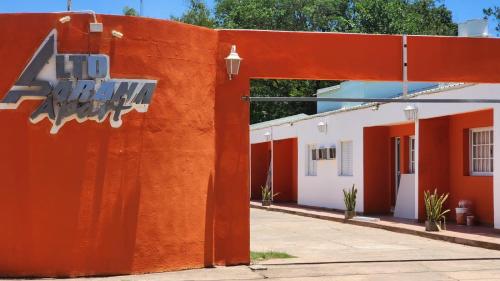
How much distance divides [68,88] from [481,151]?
35.7 feet

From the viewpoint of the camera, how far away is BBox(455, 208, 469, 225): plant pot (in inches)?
679

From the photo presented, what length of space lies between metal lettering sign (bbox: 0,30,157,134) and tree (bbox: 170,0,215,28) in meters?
36.0

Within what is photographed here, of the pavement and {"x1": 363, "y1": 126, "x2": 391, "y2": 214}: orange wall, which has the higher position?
{"x1": 363, "y1": 126, "x2": 391, "y2": 214}: orange wall

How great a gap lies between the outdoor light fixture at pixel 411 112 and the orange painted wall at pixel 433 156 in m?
0.22

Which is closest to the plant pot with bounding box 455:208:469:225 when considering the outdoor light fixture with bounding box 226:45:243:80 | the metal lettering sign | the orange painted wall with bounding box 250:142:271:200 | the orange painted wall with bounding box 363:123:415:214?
the orange painted wall with bounding box 363:123:415:214

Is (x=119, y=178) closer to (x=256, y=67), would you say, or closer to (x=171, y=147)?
(x=171, y=147)

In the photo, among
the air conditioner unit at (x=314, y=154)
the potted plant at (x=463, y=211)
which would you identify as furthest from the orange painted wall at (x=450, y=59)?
the air conditioner unit at (x=314, y=154)

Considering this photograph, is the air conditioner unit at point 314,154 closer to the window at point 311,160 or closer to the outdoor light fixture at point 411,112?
the window at point 311,160

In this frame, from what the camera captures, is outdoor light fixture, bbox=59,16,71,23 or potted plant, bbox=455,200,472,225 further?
potted plant, bbox=455,200,472,225

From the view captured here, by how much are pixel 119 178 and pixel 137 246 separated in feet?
3.33

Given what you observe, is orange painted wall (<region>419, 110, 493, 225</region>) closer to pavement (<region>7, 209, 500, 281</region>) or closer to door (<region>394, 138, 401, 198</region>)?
pavement (<region>7, 209, 500, 281</region>)

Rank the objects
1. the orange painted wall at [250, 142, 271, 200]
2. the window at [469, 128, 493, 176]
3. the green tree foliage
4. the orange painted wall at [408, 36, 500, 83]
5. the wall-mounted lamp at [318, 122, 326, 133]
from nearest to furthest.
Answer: the orange painted wall at [408, 36, 500, 83]
the window at [469, 128, 493, 176]
the wall-mounted lamp at [318, 122, 326, 133]
the orange painted wall at [250, 142, 271, 200]
the green tree foliage

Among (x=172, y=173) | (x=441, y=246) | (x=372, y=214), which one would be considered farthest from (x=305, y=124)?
(x=172, y=173)

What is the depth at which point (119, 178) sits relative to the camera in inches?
408
